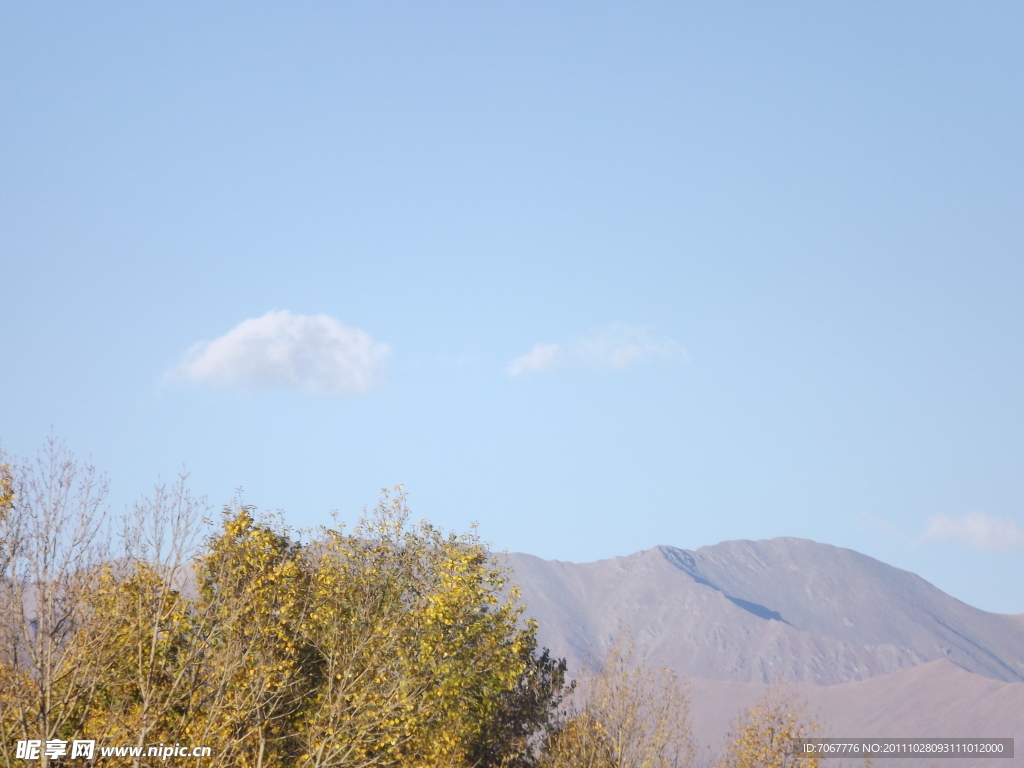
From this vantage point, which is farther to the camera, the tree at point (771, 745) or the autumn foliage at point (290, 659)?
the tree at point (771, 745)

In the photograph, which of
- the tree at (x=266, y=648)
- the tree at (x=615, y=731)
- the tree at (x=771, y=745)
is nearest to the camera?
the tree at (x=266, y=648)

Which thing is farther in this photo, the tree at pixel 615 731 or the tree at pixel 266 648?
the tree at pixel 615 731

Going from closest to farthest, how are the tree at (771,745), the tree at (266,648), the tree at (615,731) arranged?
the tree at (266,648) < the tree at (771,745) < the tree at (615,731)

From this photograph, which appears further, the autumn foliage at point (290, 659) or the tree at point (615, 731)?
the tree at point (615, 731)

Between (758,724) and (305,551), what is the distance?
2373 cm

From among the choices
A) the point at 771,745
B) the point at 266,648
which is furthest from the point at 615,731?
the point at 266,648

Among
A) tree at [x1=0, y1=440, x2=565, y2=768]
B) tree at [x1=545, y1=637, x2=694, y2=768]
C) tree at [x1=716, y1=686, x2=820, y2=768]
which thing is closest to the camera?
tree at [x1=0, y1=440, x2=565, y2=768]

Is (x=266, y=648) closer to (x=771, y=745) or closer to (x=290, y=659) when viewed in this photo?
(x=290, y=659)

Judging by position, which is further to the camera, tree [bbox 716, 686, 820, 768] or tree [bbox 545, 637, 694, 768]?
tree [bbox 545, 637, 694, 768]

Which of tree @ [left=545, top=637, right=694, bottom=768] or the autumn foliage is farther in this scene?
tree @ [left=545, top=637, right=694, bottom=768]

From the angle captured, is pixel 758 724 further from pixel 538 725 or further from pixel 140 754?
pixel 140 754

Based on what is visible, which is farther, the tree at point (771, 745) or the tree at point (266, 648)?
the tree at point (771, 745)

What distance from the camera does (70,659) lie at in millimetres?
28609

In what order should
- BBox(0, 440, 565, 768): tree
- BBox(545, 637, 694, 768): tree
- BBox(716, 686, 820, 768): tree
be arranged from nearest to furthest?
BBox(0, 440, 565, 768): tree, BBox(716, 686, 820, 768): tree, BBox(545, 637, 694, 768): tree
